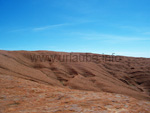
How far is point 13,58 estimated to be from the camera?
21.4 ft

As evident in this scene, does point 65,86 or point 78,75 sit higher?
point 78,75

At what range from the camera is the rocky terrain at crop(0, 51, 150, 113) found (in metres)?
2.60

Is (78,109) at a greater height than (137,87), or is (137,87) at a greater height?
(78,109)

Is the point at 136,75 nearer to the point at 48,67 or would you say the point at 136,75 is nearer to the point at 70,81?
the point at 70,81

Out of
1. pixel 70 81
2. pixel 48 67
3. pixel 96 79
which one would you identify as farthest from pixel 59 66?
pixel 96 79

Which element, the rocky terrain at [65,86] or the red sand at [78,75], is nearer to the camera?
the rocky terrain at [65,86]

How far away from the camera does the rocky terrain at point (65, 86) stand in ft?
8.54

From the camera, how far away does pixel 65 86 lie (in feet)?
17.4

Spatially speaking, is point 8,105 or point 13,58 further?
point 13,58

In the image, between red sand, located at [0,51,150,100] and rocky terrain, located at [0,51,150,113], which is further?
red sand, located at [0,51,150,100]

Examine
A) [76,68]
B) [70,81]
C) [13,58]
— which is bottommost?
[70,81]

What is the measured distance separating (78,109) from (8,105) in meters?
1.28

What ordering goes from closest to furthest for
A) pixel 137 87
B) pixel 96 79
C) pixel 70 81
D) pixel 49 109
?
pixel 49 109, pixel 70 81, pixel 96 79, pixel 137 87

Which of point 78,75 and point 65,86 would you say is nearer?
point 65,86
